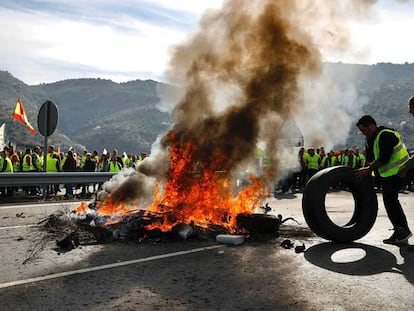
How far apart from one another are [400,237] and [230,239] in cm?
253

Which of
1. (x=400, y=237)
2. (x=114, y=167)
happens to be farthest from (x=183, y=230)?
(x=114, y=167)

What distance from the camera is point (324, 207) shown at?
6.77 m

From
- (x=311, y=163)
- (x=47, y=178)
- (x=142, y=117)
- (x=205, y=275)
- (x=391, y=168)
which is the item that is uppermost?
(x=142, y=117)

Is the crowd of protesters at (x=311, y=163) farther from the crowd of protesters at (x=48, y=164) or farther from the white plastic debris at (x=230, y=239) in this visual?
the white plastic debris at (x=230, y=239)

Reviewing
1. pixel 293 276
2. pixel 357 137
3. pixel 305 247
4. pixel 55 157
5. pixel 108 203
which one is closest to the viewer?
pixel 293 276

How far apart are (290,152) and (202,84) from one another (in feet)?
37.3

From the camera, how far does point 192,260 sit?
5.63 m

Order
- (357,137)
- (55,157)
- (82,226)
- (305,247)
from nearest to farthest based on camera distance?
(305,247) → (82,226) → (55,157) → (357,137)

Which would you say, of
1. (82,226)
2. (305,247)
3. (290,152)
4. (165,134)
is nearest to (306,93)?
(165,134)

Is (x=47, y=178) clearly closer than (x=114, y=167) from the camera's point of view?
Yes

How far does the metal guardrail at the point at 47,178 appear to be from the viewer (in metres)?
11.5

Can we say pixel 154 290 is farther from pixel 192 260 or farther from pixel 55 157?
pixel 55 157

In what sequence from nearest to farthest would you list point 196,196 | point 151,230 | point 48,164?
point 151,230, point 196,196, point 48,164

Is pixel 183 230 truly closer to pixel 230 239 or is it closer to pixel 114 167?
pixel 230 239
